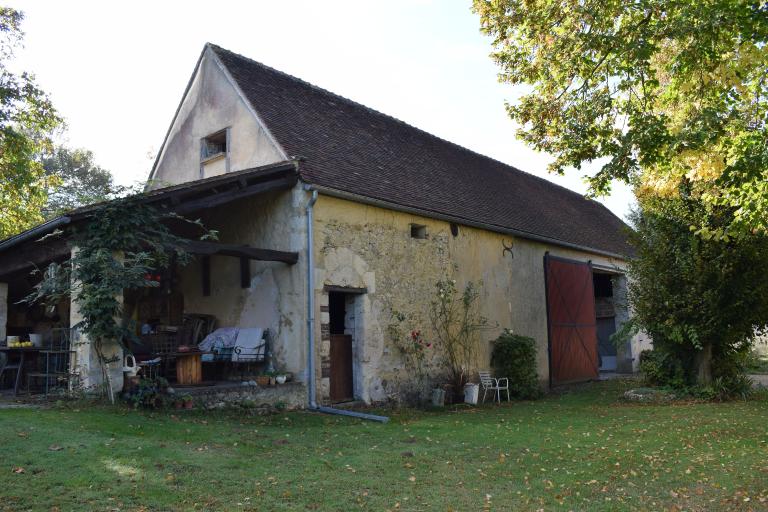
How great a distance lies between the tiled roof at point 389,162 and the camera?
11633 mm

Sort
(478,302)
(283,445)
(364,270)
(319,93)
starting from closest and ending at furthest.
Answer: (283,445) → (364,270) → (478,302) → (319,93)

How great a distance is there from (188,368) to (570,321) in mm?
10519

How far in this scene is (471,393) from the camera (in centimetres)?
1245

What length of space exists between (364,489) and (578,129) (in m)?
5.98

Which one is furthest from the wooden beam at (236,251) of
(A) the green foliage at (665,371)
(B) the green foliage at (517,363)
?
(A) the green foliage at (665,371)

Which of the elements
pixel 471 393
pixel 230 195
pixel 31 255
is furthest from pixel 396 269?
pixel 31 255

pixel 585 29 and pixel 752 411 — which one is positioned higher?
pixel 585 29

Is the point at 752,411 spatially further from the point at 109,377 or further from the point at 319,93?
the point at 319,93

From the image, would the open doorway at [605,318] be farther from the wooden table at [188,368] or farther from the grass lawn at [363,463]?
the wooden table at [188,368]

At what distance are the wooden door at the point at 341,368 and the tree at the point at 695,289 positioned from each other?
6112 mm

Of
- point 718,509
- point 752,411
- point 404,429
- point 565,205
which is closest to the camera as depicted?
point 718,509

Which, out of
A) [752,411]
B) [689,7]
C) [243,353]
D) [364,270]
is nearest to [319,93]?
[364,270]

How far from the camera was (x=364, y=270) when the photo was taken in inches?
439

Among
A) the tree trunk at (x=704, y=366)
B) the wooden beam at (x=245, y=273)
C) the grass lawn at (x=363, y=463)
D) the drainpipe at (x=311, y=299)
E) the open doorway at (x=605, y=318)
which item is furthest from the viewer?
the open doorway at (x=605, y=318)
